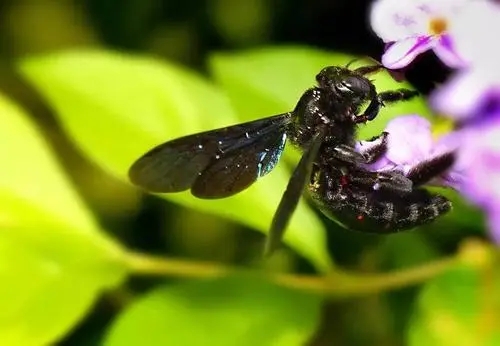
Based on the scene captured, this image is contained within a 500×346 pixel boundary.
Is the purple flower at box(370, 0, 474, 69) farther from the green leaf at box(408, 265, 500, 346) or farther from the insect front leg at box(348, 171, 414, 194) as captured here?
the green leaf at box(408, 265, 500, 346)

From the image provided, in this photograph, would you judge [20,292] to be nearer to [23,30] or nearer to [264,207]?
[264,207]

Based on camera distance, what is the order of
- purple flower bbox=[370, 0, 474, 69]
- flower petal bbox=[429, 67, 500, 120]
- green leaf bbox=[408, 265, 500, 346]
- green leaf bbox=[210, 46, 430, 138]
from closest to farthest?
1. flower petal bbox=[429, 67, 500, 120]
2. purple flower bbox=[370, 0, 474, 69]
3. green leaf bbox=[408, 265, 500, 346]
4. green leaf bbox=[210, 46, 430, 138]

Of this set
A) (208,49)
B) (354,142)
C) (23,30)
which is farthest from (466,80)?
(23,30)

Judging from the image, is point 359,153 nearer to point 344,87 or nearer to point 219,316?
point 344,87

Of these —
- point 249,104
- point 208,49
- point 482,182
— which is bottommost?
point 482,182

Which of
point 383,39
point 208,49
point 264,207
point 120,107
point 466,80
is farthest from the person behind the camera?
point 208,49

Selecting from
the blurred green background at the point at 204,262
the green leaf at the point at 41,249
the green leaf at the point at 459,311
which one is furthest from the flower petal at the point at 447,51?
the green leaf at the point at 41,249

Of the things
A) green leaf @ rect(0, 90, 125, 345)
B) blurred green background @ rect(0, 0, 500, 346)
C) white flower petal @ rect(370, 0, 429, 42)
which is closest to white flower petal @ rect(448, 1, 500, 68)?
white flower petal @ rect(370, 0, 429, 42)
